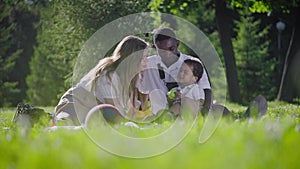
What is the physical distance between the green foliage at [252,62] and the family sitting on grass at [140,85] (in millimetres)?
22236

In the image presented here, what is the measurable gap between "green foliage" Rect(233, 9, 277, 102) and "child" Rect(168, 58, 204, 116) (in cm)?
2257

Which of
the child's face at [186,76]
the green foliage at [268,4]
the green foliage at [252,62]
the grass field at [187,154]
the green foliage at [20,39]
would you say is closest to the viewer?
the grass field at [187,154]

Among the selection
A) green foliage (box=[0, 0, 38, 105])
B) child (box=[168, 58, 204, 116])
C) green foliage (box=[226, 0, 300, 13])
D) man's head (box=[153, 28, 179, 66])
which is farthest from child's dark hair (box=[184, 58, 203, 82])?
green foliage (box=[0, 0, 38, 105])

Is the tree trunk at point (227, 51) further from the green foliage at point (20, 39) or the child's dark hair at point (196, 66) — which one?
the green foliage at point (20, 39)

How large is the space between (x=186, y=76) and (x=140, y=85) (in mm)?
846

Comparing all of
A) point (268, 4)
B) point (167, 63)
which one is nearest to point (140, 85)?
point (167, 63)

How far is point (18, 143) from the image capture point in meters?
2.57

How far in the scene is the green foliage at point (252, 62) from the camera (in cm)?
3031

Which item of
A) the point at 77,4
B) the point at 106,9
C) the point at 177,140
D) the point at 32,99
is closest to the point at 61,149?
the point at 177,140

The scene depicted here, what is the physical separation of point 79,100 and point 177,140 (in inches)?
172

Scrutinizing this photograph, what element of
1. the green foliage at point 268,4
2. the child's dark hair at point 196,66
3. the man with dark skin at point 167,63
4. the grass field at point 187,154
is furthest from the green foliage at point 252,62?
the grass field at point 187,154

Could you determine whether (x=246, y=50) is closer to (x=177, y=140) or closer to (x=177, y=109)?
(x=177, y=109)

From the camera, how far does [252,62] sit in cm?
3077

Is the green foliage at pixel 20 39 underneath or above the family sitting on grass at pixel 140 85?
above
